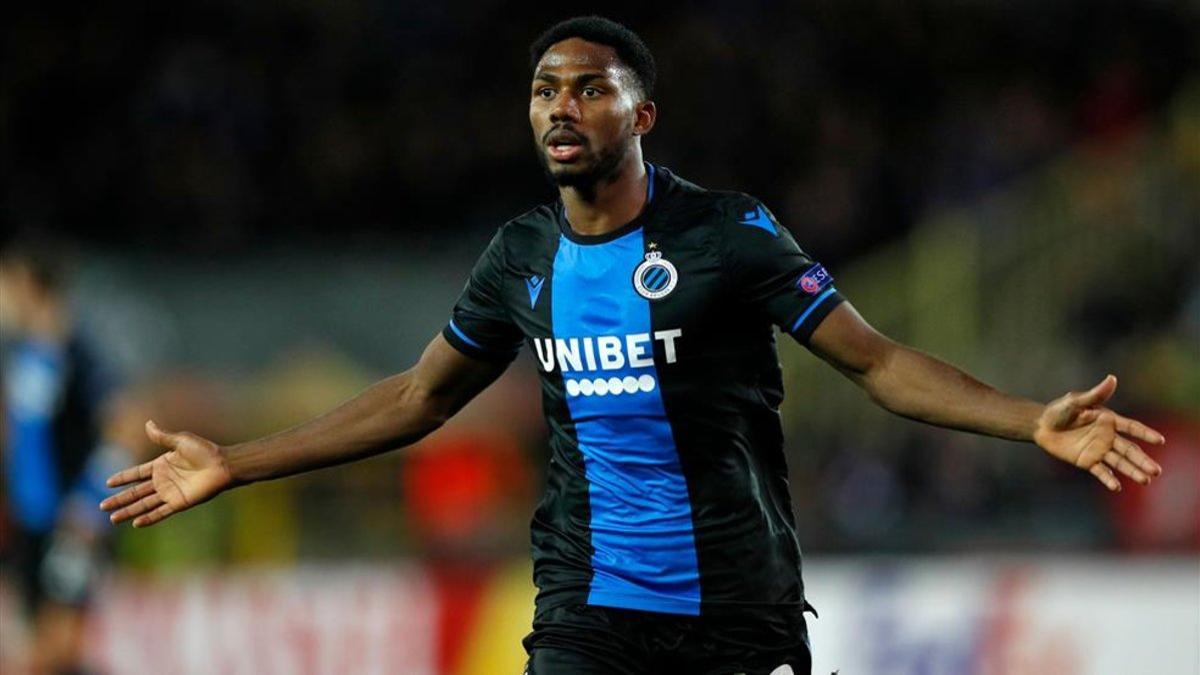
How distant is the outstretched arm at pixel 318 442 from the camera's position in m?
4.81

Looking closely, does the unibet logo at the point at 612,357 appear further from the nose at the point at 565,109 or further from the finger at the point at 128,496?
A: the finger at the point at 128,496

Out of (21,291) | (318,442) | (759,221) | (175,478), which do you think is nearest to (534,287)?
(759,221)

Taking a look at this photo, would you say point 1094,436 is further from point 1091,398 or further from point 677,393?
point 677,393

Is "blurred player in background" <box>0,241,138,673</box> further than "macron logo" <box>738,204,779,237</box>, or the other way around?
"blurred player in background" <box>0,241,138,673</box>

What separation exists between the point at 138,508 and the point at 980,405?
79.3 inches

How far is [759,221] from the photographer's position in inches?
175

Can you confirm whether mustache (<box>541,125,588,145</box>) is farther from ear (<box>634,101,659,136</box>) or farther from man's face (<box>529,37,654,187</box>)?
ear (<box>634,101,659,136</box>)

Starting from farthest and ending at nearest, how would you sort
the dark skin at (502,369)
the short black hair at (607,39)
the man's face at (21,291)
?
the man's face at (21,291) < the short black hair at (607,39) < the dark skin at (502,369)

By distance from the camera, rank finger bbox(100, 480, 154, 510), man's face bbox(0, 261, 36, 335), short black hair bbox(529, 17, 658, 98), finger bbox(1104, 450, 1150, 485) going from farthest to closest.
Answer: man's face bbox(0, 261, 36, 335) → finger bbox(100, 480, 154, 510) → short black hair bbox(529, 17, 658, 98) → finger bbox(1104, 450, 1150, 485)

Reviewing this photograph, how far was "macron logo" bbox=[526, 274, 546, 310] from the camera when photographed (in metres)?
4.59

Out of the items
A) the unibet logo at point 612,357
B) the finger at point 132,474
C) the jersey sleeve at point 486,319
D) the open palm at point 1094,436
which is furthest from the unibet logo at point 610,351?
the finger at point 132,474

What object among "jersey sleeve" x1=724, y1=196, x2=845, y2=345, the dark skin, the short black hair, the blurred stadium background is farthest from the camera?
the blurred stadium background

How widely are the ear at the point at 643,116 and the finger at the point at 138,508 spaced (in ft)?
4.79

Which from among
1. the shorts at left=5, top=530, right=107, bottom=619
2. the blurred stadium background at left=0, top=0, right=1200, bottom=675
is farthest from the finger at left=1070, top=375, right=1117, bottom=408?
the shorts at left=5, top=530, right=107, bottom=619
